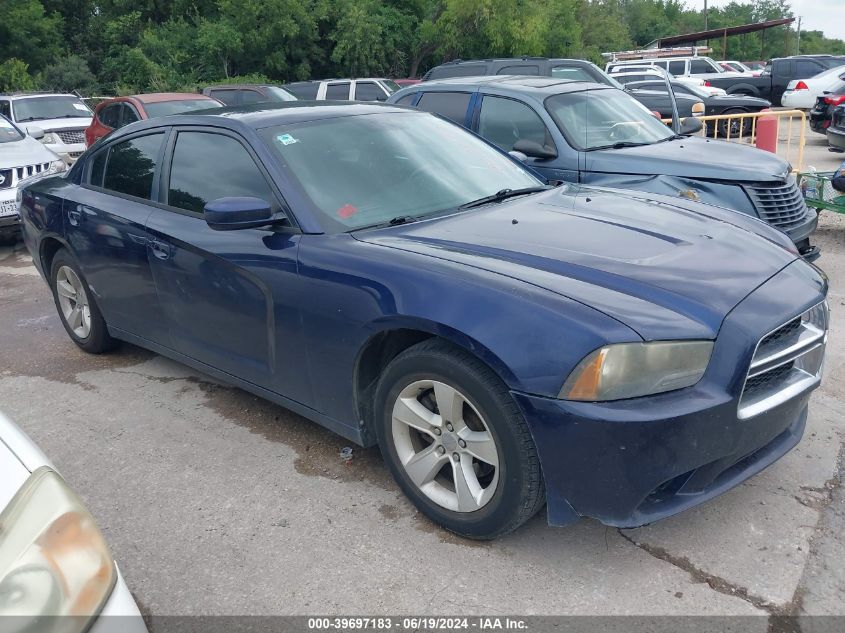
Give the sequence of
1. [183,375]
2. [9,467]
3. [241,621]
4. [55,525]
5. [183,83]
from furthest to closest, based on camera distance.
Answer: [183,83] < [183,375] < [241,621] < [9,467] < [55,525]

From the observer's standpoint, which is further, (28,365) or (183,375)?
(28,365)

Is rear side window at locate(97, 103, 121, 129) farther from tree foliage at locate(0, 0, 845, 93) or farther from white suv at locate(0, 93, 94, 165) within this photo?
tree foliage at locate(0, 0, 845, 93)

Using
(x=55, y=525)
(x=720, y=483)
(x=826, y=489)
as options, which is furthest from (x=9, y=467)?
(x=826, y=489)

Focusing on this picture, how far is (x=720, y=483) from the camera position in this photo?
113 inches

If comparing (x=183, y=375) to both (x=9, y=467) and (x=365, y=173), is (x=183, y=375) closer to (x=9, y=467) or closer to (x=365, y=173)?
(x=365, y=173)

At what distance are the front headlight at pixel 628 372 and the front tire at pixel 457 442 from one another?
0.26 metres

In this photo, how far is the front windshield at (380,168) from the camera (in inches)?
144

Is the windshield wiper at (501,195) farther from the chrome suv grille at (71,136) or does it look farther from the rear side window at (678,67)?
the rear side window at (678,67)

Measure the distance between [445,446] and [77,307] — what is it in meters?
3.35

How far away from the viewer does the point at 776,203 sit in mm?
6426

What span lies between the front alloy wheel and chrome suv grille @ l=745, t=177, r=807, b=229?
423 cm

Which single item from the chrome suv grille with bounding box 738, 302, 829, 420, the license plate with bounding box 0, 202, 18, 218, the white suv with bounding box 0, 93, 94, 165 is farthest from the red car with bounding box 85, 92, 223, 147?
the chrome suv grille with bounding box 738, 302, 829, 420

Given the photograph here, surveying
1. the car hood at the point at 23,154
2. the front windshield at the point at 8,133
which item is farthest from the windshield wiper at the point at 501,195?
the front windshield at the point at 8,133

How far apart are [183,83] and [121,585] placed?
3107 centimetres
